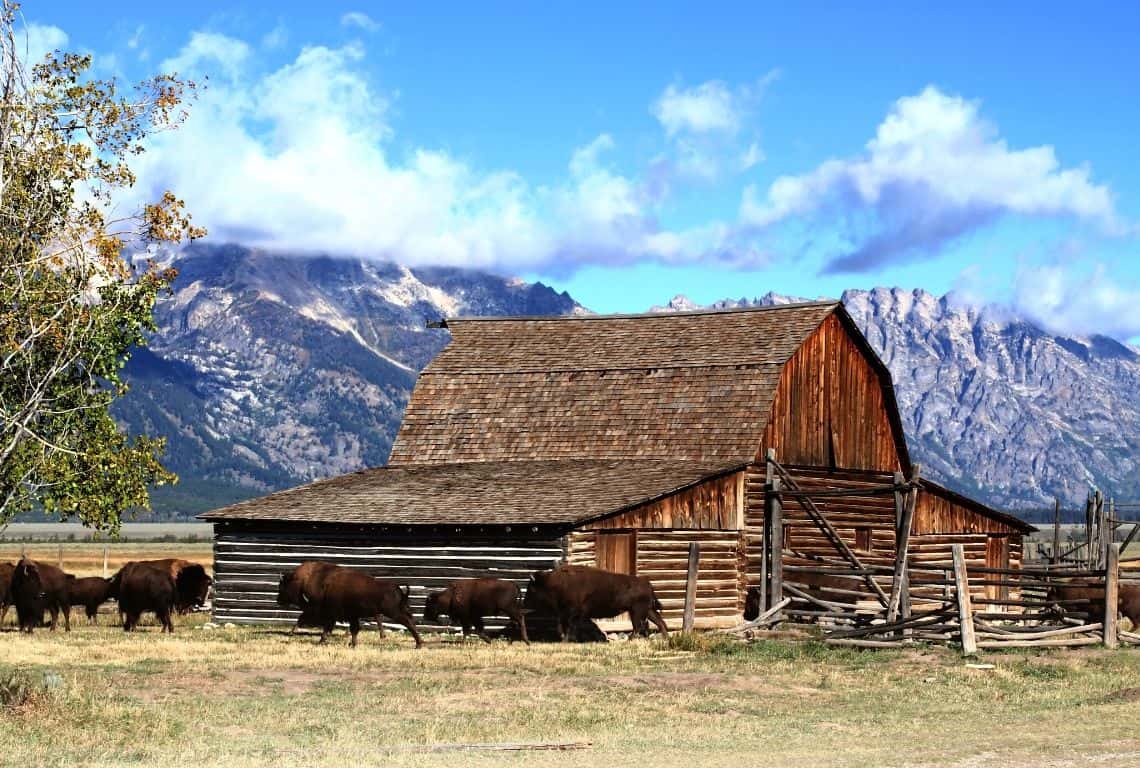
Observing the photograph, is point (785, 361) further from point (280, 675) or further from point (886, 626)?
point (280, 675)

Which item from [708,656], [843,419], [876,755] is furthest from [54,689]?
[843,419]

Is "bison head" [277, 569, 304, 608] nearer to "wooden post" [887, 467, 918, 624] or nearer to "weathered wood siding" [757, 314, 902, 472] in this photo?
"wooden post" [887, 467, 918, 624]

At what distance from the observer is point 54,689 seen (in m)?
20.4

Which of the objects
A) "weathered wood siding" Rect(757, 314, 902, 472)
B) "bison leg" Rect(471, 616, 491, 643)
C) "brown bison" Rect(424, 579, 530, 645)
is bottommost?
"bison leg" Rect(471, 616, 491, 643)

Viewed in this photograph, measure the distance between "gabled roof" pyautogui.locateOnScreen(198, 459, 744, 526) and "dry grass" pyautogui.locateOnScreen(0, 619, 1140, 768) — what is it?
4.96 metres

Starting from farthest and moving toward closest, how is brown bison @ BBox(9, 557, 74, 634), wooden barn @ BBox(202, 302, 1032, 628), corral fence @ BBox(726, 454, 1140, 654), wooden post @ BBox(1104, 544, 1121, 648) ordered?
wooden barn @ BBox(202, 302, 1032, 628) → brown bison @ BBox(9, 557, 74, 634) → wooden post @ BBox(1104, 544, 1121, 648) → corral fence @ BBox(726, 454, 1140, 654)

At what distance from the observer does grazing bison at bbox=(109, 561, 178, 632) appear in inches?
1367

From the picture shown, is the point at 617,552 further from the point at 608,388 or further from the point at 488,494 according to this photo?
the point at 608,388

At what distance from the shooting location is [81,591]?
3700 cm

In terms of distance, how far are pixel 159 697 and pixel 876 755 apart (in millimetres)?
9470

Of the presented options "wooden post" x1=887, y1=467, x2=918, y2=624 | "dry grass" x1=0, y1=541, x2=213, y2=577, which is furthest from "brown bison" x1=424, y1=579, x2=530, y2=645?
"dry grass" x1=0, y1=541, x2=213, y2=577

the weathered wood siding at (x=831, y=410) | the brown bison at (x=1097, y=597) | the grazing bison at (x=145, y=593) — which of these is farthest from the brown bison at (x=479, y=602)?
the brown bison at (x=1097, y=597)

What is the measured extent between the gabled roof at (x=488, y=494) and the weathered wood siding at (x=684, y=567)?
0.98 m

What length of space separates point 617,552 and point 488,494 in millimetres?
3387
